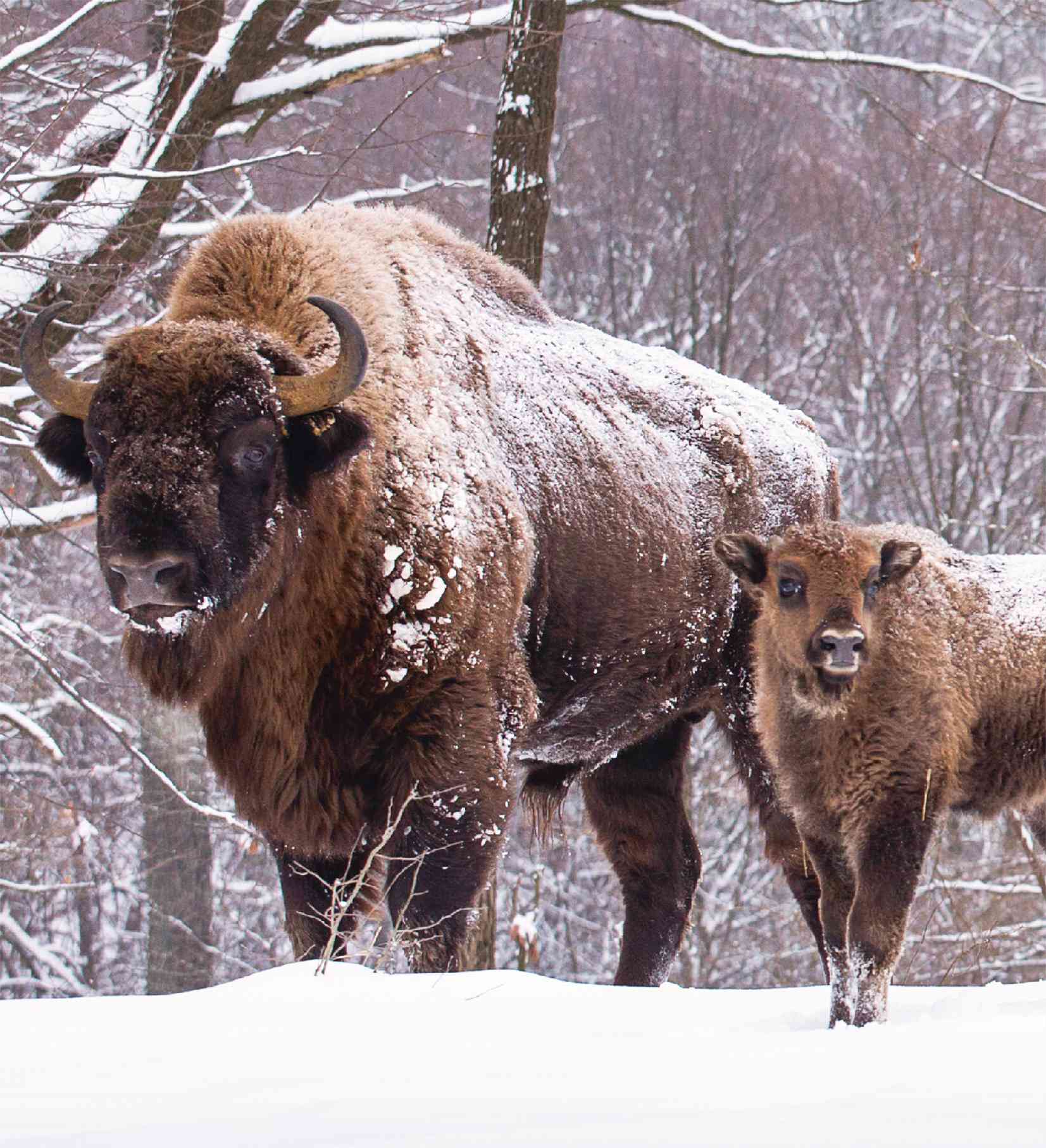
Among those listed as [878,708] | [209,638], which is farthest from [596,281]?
[209,638]

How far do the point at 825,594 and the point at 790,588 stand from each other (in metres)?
0.17

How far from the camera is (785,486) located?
306 inches

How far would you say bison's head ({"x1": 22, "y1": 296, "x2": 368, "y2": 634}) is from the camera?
16.1ft

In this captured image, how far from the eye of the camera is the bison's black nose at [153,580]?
4809 millimetres

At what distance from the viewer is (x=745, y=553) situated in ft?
19.0

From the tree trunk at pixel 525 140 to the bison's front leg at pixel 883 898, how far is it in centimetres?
438

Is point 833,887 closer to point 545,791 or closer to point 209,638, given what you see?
point 545,791

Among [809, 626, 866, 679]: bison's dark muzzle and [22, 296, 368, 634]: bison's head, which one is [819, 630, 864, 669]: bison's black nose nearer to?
[809, 626, 866, 679]: bison's dark muzzle

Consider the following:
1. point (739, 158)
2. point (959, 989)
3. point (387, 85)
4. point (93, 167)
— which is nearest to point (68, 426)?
point (93, 167)

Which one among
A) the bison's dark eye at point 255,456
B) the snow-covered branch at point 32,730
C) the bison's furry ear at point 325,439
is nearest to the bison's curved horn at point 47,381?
the bison's dark eye at point 255,456

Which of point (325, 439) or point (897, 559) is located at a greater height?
point (325, 439)

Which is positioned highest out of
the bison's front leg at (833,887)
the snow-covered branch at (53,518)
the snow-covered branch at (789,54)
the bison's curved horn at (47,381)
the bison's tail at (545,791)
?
the snow-covered branch at (789,54)

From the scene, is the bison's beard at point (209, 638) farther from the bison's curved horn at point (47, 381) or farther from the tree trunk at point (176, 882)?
the tree trunk at point (176, 882)

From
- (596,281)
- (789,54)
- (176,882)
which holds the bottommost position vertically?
(176,882)
